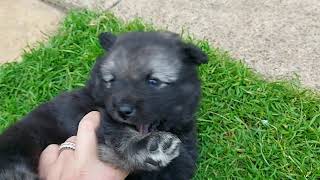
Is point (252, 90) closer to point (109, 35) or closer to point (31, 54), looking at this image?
point (109, 35)

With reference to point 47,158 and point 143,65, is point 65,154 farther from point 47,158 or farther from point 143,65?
point 143,65

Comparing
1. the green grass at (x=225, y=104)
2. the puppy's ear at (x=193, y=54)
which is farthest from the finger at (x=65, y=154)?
the green grass at (x=225, y=104)

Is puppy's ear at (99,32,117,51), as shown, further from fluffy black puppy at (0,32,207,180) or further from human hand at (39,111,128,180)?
human hand at (39,111,128,180)

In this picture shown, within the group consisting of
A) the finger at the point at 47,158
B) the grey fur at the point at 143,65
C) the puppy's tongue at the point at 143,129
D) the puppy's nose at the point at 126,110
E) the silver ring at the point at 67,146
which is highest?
the grey fur at the point at 143,65

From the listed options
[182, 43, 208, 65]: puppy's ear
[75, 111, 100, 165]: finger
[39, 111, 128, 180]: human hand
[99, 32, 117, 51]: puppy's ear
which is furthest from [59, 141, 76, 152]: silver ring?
[182, 43, 208, 65]: puppy's ear

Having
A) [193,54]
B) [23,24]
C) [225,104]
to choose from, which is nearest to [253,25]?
[225,104]

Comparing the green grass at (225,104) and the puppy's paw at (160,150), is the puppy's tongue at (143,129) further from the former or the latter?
the green grass at (225,104)

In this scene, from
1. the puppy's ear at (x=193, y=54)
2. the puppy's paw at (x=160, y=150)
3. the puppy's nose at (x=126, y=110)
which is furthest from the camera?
the puppy's ear at (x=193, y=54)
